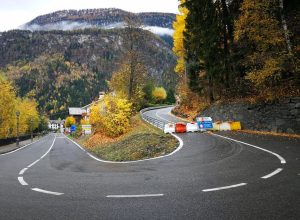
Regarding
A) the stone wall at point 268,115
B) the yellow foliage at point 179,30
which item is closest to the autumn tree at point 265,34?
the stone wall at point 268,115

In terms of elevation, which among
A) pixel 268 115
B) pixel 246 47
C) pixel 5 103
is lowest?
pixel 5 103

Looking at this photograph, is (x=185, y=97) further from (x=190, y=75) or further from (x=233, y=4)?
(x=233, y=4)

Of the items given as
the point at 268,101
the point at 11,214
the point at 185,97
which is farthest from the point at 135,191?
the point at 185,97

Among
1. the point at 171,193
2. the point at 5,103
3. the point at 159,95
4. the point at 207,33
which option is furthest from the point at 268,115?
the point at 159,95

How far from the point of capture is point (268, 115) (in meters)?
22.2

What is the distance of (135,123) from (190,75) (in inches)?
356

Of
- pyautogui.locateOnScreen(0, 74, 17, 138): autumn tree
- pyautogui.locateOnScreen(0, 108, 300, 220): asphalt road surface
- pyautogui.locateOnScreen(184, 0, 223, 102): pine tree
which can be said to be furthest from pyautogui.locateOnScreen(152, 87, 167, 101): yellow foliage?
Result: pyautogui.locateOnScreen(0, 108, 300, 220): asphalt road surface

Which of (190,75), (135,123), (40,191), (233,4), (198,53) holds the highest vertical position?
(233,4)

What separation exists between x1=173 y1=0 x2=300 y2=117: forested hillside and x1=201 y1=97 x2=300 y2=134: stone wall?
2.40 feet

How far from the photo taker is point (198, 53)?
3356 centimetres

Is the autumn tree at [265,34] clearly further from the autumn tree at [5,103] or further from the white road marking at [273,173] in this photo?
the autumn tree at [5,103]

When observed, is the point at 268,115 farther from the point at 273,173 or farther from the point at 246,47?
the point at 273,173

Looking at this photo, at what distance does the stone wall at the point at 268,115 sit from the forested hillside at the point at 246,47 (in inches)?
28.8

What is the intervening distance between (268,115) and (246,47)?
6979mm
